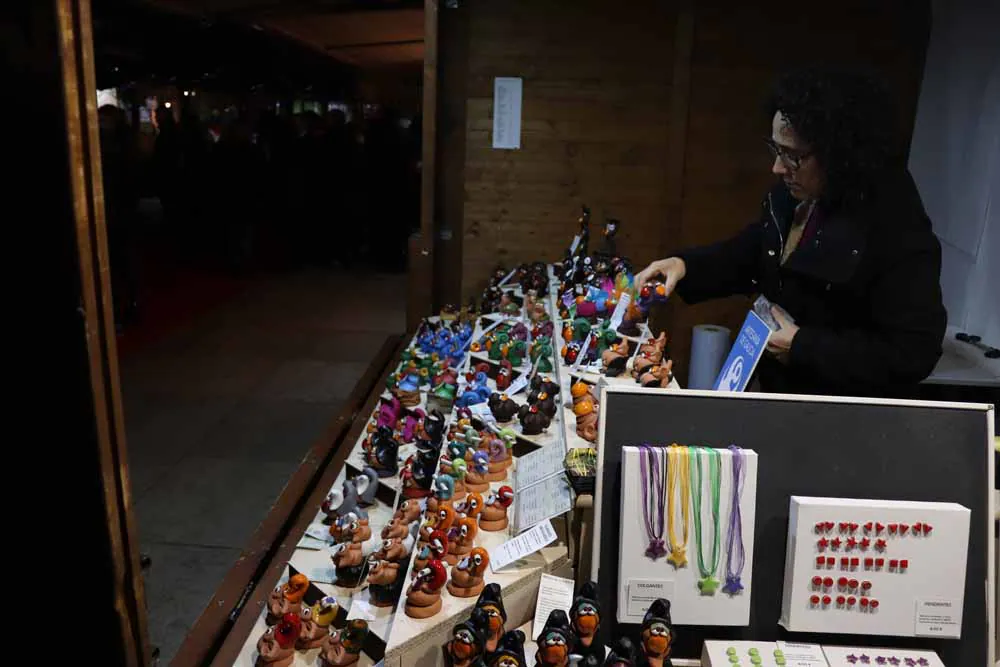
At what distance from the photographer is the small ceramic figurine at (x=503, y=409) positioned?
2.67 metres

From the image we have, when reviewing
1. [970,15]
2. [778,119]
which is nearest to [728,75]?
[970,15]

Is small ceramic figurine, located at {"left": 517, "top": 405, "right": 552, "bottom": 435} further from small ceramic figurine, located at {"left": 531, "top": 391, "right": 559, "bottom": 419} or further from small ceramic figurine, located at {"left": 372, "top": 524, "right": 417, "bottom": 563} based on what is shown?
small ceramic figurine, located at {"left": 372, "top": 524, "right": 417, "bottom": 563}

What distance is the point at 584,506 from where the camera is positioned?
1.65m

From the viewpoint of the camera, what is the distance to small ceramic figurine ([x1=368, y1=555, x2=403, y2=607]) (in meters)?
2.00

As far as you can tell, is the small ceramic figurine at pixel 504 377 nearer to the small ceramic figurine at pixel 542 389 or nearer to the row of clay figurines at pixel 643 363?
the small ceramic figurine at pixel 542 389

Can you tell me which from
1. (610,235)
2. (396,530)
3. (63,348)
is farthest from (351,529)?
(610,235)

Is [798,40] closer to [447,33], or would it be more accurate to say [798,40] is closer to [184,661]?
[447,33]

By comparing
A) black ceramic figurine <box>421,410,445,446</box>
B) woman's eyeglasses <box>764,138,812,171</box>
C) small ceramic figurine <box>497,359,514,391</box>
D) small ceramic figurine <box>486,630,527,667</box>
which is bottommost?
black ceramic figurine <box>421,410,445,446</box>

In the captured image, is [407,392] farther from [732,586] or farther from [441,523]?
[732,586]

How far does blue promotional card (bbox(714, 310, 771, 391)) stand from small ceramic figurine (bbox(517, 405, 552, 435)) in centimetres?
70

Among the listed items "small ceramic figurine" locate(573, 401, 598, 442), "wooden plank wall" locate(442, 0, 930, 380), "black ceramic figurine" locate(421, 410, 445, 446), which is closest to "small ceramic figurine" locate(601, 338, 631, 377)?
"small ceramic figurine" locate(573, 401, 598, 442)

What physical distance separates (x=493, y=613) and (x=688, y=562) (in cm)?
36

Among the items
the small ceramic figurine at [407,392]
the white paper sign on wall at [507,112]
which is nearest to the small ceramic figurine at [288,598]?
the small ceramic figurine at [407,392]

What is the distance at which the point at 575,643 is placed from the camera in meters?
1.38
